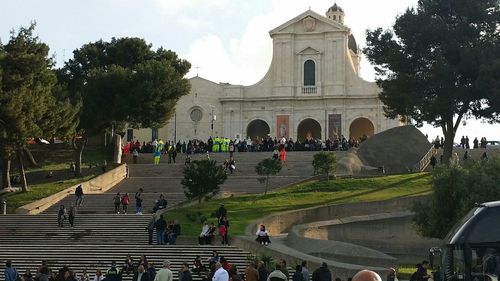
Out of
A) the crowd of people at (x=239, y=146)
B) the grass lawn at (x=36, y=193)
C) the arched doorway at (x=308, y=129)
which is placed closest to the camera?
the grass lawn at (x=36, y=193)

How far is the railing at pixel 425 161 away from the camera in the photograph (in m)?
45.7

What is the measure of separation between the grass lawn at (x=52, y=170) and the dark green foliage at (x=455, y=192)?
57.3 feet

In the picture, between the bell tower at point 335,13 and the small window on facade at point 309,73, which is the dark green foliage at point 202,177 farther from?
the bell tower at point 335,13

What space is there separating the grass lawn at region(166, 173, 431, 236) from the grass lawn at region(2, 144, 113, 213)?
8.26 m

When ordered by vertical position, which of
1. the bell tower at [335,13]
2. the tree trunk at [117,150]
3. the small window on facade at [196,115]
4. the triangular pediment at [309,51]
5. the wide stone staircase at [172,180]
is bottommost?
the wide stone staircase at [172,180]

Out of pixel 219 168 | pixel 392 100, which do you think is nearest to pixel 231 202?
pixel 219 168

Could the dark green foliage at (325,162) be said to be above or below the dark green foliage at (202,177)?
above

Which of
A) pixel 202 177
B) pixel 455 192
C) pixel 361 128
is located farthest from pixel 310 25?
pixel 455 192

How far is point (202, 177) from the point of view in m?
33.4

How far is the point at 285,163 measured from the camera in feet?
155

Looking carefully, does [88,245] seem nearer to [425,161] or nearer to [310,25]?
[425,161]

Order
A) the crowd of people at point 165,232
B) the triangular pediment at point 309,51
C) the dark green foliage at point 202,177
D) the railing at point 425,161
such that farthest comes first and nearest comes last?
the triangular pediment at point 309,51, the railing at point 425,161, the dark green foliage at point 202,177, the crowd of people at point 165,232

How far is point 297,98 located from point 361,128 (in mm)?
5536

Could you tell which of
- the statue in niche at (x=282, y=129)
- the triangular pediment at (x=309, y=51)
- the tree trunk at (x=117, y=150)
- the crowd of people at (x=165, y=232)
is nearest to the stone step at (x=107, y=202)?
the crowd of people at (x=165, y=232)
